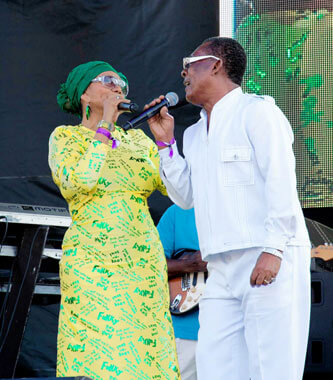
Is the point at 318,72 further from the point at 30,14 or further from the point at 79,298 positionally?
the point at 79,298

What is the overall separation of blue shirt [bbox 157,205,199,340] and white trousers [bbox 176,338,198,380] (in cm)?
3

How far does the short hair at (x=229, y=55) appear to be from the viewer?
365cm

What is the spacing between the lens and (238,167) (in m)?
3.34

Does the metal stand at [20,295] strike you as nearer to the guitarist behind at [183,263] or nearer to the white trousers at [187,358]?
the guitarist behind at [183,263]

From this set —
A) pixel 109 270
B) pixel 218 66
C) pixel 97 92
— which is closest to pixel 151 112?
pixel 218 66

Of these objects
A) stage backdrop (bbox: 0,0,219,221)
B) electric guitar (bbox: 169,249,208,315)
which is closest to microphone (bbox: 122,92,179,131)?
electric guitar (bbox: 169,249,208,315)

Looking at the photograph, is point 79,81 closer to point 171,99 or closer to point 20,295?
point 171,99

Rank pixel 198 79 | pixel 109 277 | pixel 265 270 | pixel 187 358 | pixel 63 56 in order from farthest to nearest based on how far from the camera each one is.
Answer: pixel 63 56 < pixel 187 358 < pixel 109 277 < pixel 198 79 < pixel 265 270

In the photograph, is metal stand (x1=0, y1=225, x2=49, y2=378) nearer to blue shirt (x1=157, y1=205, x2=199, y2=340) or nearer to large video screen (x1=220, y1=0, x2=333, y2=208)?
blue shirt (x1=157, y1=205, x2=199, y2=340)

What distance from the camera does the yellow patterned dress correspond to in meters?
3.73

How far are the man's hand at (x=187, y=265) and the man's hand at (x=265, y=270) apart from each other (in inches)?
45.4

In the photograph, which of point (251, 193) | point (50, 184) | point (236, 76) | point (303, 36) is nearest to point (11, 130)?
point (50, 184)

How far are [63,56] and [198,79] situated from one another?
2323 millimetres

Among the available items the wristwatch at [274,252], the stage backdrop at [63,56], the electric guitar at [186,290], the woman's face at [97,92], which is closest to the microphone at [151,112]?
→ the woman's face at [97,92]
